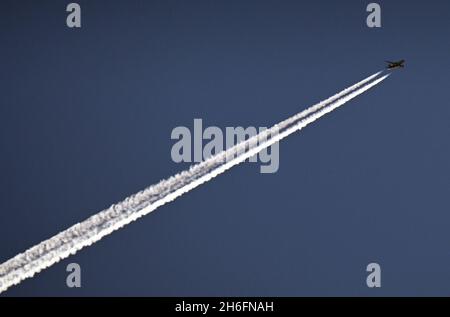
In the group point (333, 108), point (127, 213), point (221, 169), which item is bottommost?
point (127, 213)

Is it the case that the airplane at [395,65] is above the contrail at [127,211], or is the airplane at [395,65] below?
above

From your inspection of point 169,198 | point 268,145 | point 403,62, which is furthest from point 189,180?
point 403,62

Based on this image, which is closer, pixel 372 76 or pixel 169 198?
pixel 169 198

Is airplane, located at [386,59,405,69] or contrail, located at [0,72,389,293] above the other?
airplane, located at [386,59,405,69]

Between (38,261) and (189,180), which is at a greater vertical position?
(189,180)
